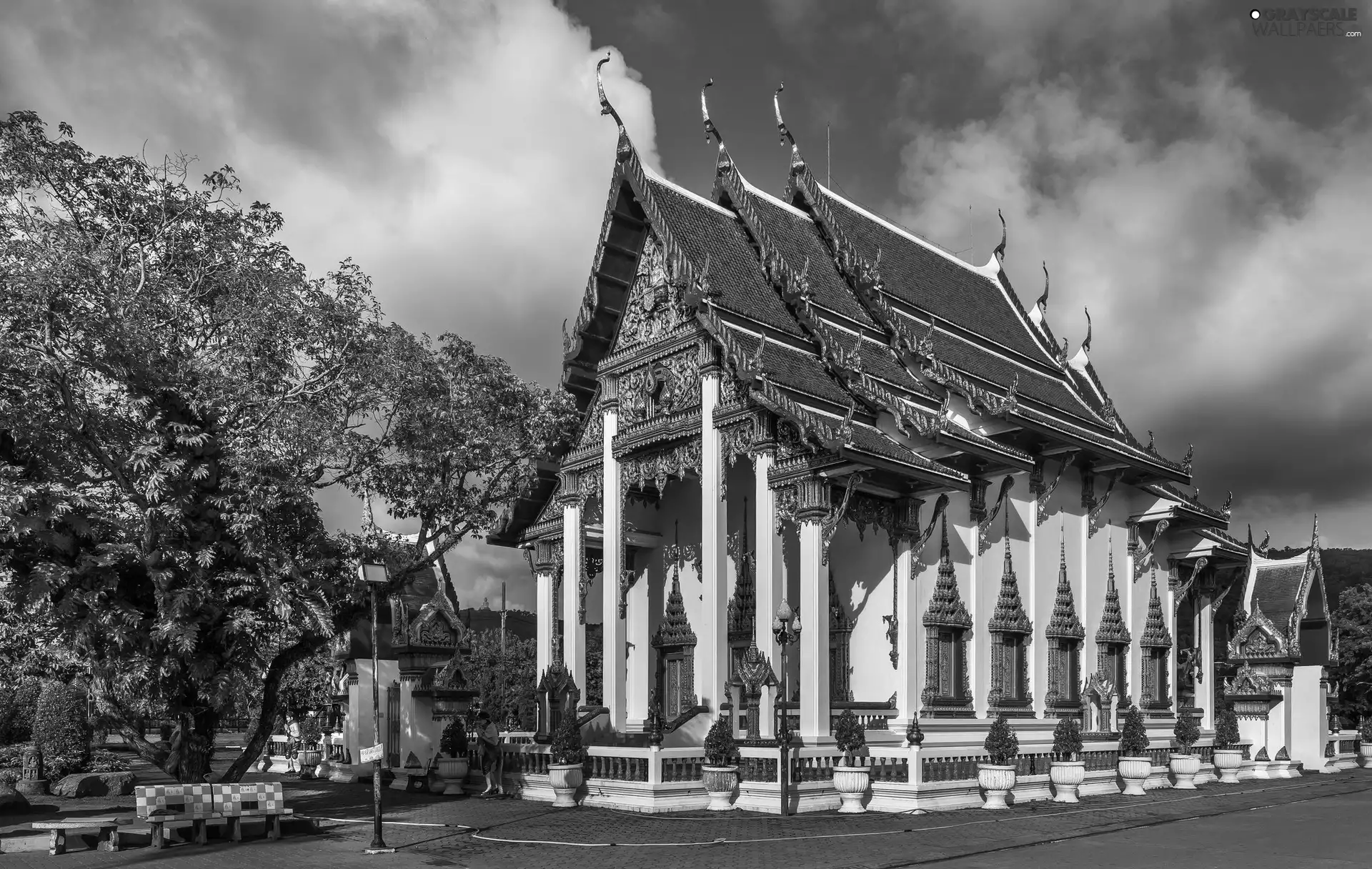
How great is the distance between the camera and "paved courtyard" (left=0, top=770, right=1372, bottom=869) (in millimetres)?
12289

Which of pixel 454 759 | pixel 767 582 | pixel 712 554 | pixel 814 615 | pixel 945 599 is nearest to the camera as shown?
pixel 814 615

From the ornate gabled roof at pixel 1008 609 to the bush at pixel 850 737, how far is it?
5.41 meters

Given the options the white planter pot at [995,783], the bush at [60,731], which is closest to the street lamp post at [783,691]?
the white planter pot at [995,783]

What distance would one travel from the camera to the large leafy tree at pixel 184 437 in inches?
544

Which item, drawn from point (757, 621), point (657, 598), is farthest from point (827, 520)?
point (657, 598)

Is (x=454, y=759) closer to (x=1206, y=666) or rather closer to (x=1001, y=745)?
(x=1001, y=745)

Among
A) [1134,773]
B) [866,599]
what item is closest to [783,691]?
[866,599]

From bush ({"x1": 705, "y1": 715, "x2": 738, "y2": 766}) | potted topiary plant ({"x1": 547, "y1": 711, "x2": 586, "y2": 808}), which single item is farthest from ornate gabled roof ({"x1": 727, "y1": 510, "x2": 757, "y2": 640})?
bush ({"x1": 705, "y1": 715, "x2": 738, "y2": 766})

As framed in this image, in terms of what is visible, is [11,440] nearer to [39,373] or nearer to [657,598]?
[39,373]

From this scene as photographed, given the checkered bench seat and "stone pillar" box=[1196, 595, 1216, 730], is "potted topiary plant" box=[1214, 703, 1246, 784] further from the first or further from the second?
the checkered bench seat

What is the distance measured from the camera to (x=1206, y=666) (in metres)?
28.7

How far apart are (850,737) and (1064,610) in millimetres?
8022

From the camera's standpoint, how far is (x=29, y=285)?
13359 millimetres

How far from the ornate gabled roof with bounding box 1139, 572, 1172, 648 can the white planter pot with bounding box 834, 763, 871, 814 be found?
11696mm
